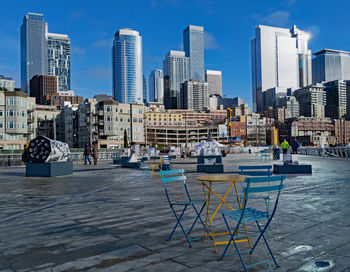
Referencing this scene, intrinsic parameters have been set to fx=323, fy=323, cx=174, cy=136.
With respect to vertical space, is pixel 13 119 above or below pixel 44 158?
above

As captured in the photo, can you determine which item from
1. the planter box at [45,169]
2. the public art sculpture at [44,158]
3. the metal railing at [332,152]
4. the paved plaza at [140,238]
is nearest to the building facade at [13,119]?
the public art sculpture at [44,158]

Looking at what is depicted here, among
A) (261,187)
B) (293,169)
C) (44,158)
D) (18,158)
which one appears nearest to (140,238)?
(261,187)

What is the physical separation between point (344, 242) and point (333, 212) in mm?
2201

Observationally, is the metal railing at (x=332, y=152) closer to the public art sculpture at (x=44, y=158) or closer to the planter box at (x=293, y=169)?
the planter box at (x=293, y=169)

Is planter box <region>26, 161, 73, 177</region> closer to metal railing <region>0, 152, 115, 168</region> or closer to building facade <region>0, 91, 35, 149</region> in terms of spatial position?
metal railing <region>0, 152, 115, 168</region>

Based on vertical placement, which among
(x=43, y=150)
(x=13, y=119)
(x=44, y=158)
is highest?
(x=13, y=119)

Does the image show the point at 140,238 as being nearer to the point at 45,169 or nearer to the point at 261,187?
the point at 261,187

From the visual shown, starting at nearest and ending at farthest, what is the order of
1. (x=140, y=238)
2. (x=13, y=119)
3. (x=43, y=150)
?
(x=140, y=238)
(x=43, y=150)
(x=13, y=119)

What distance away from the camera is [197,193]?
9.77 m

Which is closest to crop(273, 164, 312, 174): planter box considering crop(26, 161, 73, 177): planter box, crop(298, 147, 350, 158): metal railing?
crop(26, 161, 73, 177): planter box

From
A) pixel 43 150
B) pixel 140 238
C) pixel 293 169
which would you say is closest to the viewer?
pixel 140 238

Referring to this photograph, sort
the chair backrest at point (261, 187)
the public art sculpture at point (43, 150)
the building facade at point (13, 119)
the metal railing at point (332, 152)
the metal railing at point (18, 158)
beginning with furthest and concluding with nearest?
the building facade at point (13, 119), the metal railing at point (332, 152), the metal railing at point (18, 158), the public art sculpture at point (43, 150), the chair backrest at point (261, 187)

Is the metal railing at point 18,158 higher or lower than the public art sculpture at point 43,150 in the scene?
lower

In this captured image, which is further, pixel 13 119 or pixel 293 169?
pixel 13 119
